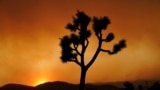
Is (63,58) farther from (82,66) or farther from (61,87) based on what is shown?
(61,87)

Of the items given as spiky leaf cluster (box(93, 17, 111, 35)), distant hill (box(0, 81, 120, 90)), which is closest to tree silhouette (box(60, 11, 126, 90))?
spiky leaf cluster (box(93, 17, 111, 35))

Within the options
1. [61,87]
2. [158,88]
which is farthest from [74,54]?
[61,87]

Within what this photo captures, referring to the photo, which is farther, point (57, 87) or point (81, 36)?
point (57, 87)

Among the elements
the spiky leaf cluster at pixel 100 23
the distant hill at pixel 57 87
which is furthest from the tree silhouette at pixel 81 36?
the distant hill at pixel 57 87

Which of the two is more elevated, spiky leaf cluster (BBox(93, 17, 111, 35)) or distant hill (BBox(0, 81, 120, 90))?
distant hill (BBox(0, 81, 120, 90))

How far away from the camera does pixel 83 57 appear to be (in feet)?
90.0

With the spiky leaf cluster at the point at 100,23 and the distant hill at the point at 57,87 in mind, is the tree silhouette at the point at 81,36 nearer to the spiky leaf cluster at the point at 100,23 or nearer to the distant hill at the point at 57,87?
the spiky leaf cluster at the point at 100,23

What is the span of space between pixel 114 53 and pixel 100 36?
1.51m

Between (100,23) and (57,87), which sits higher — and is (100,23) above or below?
below

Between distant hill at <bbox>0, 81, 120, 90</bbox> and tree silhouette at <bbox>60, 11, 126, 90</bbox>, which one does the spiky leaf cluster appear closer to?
tree silhouette at <bbox>60, 11, 126, 90</bbox>

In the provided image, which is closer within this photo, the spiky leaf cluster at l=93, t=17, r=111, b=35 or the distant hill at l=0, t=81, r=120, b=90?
the spiky leaf cluster at l=93, t=17, r=111, b=35

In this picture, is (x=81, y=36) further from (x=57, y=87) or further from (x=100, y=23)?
(x=57, y=87)

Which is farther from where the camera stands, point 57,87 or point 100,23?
point 57,87

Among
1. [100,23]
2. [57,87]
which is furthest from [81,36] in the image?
[57,87]
